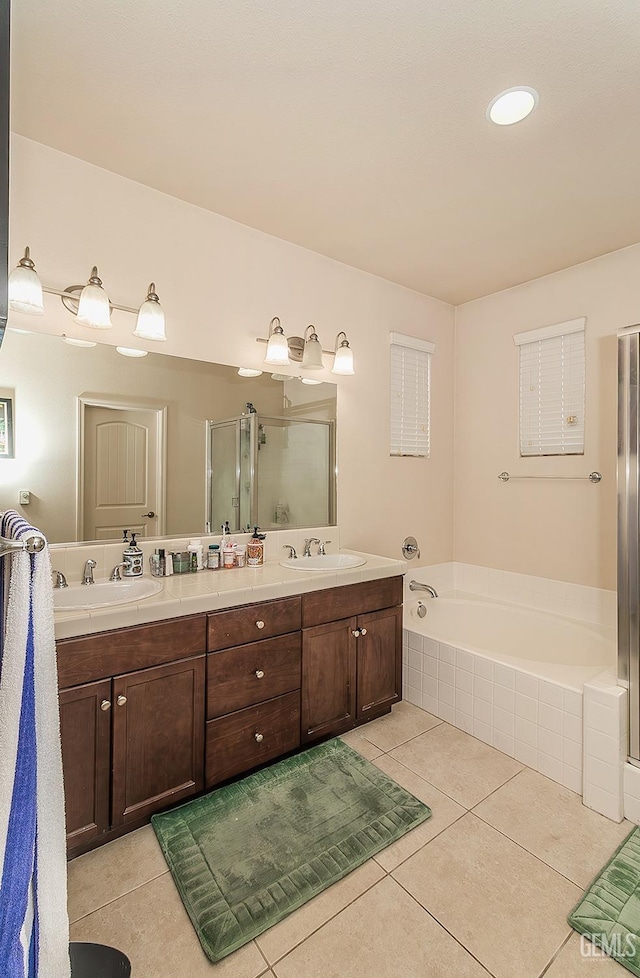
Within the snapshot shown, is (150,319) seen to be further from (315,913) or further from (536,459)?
(536,459)

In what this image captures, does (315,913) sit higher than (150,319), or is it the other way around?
(150,319)

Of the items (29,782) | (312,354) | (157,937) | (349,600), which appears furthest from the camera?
(312,354)

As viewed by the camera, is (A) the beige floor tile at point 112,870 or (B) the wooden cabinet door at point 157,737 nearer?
(A) the beige floor tile at point 112,870

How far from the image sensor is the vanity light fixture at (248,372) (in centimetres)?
247

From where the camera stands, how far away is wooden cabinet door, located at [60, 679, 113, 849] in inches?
59.9

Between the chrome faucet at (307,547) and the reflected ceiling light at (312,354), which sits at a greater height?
the reflected ceiling light at (312,354)

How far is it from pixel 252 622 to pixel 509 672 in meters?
1.26

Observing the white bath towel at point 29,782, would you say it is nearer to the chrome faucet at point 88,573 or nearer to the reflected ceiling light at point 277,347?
the chrome faucet at point 88,573

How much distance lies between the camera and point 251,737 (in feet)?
6.38

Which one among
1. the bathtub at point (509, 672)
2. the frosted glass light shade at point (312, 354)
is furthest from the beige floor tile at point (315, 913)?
the frosted glass light shade at point (312, 354)

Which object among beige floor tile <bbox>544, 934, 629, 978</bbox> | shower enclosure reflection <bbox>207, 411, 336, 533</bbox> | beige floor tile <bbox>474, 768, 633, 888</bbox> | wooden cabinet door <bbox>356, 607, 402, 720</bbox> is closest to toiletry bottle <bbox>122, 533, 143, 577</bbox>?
shower enclosure reflection <bbox>207, 411, 336, 533</bbox>

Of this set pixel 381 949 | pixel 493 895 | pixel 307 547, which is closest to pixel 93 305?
pixel 307 547

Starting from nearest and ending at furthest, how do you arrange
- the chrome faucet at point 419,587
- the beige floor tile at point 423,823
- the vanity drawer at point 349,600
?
the beige floor tile at point 423,823 < the vanity drawer at point 349,600 < the chrome faucet at point 419,587

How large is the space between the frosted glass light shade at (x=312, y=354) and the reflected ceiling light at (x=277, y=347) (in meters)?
0.12
